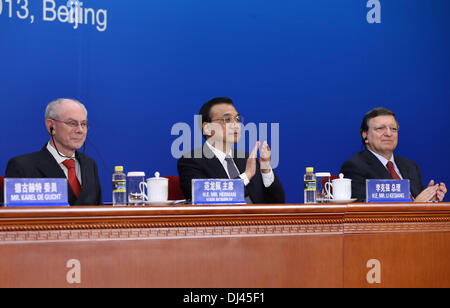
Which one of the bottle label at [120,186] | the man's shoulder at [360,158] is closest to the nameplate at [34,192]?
the bottle label at [120,186]

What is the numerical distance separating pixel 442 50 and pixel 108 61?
7.83 feet

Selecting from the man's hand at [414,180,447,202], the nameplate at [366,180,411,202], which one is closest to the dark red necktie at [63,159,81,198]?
the nameplate at [366,180,411,202]

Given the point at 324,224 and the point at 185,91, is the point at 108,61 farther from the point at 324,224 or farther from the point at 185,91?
→ the point at 324,224

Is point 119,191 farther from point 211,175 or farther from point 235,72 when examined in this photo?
point 235,72

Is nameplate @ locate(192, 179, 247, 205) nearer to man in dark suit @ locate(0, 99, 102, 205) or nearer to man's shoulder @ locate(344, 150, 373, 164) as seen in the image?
man in dark suit @ locate(0, 99, 102, 205)

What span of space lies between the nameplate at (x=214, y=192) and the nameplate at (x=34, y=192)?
43 cm

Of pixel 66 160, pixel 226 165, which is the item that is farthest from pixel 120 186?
pixel 226 165

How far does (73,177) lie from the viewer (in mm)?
2236

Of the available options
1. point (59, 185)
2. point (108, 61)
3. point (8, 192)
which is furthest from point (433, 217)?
point (108, 61)

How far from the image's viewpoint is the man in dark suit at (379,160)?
103 inches

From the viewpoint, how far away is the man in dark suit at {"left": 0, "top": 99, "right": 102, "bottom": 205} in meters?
2.18

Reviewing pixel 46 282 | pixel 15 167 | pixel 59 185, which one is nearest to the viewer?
pixel 46 282
